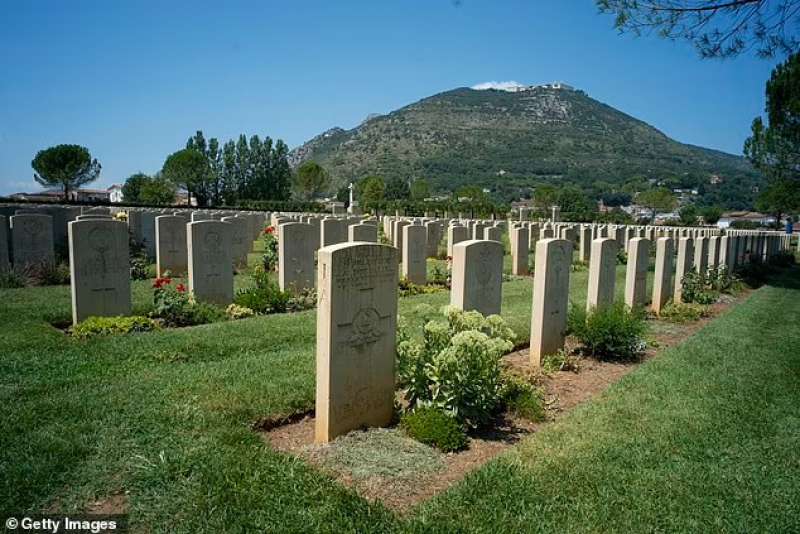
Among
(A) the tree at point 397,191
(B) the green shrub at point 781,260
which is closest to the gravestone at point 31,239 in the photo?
(B) the green shrub at point 781,260

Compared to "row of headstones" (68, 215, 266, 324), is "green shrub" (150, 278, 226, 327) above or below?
below

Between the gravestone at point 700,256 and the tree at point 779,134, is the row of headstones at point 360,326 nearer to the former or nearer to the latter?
the gravestone at point 700,256

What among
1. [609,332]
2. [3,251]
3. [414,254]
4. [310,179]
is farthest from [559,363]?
[310,179]

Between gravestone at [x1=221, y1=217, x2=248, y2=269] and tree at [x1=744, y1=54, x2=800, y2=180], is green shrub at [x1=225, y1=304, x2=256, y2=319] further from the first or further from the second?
tree at [x1=744, y1=54, x2=800, y2=180]

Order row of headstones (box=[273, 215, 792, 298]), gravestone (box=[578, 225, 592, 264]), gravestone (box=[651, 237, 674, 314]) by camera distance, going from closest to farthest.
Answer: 1. row of headstones (box=[273, 215, 792, 298])
2. gravestone (box=[651, 237, 674, 314])
3. gravestone (box=[578, 225, 592, 264])

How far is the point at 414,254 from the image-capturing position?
14.9 meters

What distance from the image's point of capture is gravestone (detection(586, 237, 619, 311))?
387 inches

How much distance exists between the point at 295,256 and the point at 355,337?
755 centimetres

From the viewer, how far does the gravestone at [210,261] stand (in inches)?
416

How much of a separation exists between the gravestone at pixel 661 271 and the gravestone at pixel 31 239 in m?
14.3

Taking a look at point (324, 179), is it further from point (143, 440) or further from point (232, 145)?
point (143, 440)

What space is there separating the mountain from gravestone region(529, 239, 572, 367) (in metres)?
132

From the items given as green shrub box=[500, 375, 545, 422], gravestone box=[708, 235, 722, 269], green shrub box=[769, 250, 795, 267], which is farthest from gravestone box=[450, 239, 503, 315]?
green shrub box=[769, 250, 795, 267]

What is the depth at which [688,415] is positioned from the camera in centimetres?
588
